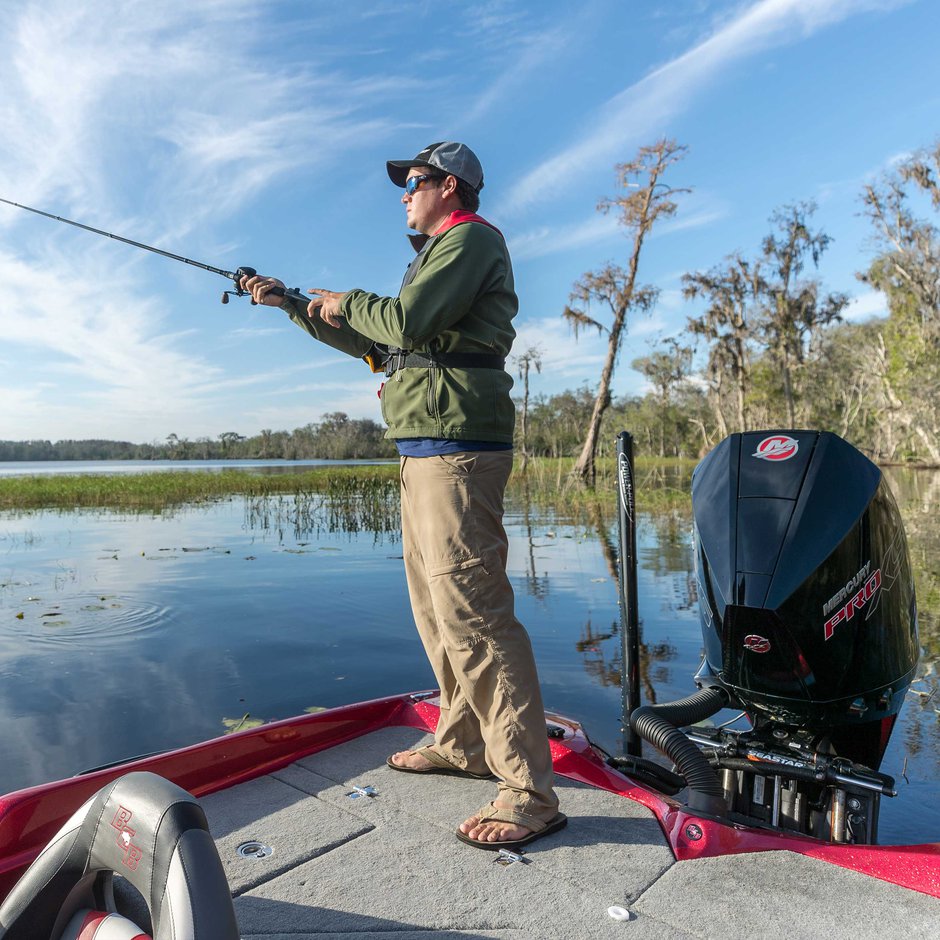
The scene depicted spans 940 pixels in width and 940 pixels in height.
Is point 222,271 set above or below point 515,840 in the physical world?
above

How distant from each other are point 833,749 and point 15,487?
27553mm

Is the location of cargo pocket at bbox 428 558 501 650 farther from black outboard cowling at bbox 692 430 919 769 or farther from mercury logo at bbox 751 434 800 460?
mercury logo at bbox 751 434 800 460

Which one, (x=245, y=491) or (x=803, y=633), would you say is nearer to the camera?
(x=803, y=633)

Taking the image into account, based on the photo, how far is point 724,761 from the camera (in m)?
2.61

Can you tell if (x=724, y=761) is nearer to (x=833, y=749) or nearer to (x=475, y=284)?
(x=833, y=749)

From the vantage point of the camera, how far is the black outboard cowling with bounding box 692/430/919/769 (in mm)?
2582

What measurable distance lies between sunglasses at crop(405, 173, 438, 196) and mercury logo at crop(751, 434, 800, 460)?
1.59 meters

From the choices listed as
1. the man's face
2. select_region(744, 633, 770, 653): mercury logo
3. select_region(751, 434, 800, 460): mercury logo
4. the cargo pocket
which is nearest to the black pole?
select_region(751, 434, 800, 460): mercury logo

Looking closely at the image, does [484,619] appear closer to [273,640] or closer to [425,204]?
[425,204]

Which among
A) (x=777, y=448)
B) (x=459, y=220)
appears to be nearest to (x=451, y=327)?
(x=459, y=220)

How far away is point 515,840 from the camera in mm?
2217

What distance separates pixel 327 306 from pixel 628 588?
165 centimetres

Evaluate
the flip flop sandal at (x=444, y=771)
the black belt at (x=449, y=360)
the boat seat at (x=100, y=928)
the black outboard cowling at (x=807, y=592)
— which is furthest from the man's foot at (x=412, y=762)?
the boat seat at (x=100, y=928)

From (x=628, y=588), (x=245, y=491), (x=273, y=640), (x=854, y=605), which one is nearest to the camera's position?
(x=854, y=605)
